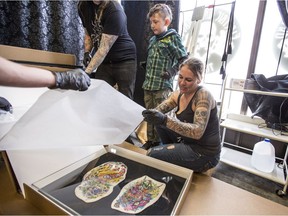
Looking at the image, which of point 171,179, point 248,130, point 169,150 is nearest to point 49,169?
point 171,179

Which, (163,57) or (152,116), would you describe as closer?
(152,116)

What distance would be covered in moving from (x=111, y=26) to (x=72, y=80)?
0.80 metres

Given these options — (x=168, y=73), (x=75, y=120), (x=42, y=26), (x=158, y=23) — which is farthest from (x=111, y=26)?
(x=42, y=26)

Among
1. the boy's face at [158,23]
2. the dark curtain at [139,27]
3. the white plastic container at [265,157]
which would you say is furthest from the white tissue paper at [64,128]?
the dark curtain at [139,27]

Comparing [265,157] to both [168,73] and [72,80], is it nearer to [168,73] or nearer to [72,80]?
[168,73]

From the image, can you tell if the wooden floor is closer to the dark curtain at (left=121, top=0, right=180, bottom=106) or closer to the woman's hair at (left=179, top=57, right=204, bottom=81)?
the woman's hair at (left=179, top=57, right=204, bottom=81)

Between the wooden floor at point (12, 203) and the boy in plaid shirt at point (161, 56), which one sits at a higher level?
the boy in plaid shirt at point (161, 56)

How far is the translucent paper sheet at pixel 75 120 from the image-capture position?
0.62m

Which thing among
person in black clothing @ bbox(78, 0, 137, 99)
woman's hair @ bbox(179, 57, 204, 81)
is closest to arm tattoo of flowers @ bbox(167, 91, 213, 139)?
woman's hair @ bbox(179, 57, 204, 81)

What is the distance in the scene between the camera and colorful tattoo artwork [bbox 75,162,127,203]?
595mm

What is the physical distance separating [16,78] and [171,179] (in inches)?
22.6

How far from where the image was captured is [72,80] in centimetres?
60

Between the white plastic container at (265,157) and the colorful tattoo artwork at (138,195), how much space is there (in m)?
1.21

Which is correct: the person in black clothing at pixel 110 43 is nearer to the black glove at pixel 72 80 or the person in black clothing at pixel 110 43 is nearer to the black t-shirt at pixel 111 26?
the black t-shirt at pixel 111 26
